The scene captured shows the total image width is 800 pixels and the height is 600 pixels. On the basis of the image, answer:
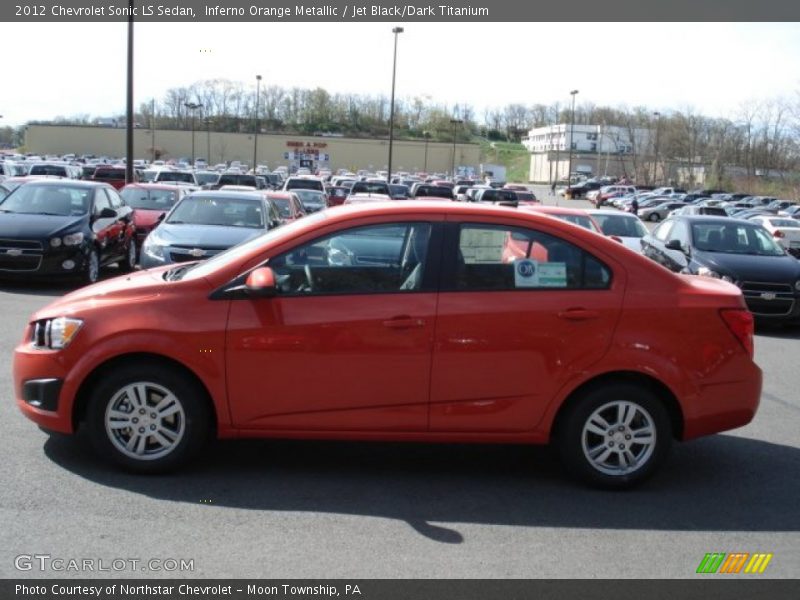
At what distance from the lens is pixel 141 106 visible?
11794 cm

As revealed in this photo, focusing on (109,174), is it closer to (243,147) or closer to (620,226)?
(620,226)

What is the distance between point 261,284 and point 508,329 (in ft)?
4.98

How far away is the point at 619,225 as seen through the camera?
1645 centimetres

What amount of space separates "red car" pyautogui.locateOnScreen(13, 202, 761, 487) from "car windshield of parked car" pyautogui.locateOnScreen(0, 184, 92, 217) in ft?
29.8

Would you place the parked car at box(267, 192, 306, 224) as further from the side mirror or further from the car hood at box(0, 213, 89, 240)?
the side mirror

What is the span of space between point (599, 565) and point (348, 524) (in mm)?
1348

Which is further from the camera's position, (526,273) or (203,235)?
(203,235)

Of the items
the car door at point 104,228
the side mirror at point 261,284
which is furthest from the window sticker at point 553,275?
the car door at point 104,228

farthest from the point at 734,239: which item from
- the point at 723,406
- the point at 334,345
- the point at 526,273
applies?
the point at 334,345

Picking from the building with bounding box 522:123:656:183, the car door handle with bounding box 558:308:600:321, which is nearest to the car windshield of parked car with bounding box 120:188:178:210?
the car door handle with bounding box 558:308:600:321

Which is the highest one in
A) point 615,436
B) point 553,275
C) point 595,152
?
point 595,152

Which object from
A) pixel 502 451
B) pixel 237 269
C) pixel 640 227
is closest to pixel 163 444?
pixel 237 269

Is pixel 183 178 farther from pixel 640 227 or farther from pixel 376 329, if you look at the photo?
pixel 376 329
